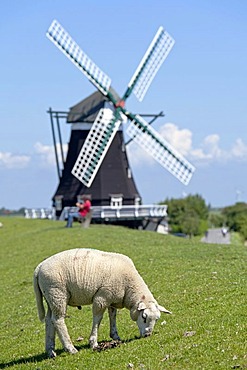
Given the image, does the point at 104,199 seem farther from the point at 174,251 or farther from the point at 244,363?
the point at 244,363

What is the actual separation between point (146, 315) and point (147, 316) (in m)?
0.03

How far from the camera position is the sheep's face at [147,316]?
1319 centimetres

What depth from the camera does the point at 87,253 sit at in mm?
13586

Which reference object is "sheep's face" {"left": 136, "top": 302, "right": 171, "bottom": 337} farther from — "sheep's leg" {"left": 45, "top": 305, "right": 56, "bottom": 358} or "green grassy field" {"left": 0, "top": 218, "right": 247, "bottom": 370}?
"sheep's leg" {"left": 45, "top": 305, "right": 56, "bottom": 358}

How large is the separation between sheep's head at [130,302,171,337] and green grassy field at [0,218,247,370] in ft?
0.67

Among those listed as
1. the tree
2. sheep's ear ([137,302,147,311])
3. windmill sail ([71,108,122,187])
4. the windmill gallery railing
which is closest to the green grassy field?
sheep's ear ([137,302,147,311])

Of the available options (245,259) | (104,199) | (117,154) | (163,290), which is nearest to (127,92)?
(117,154)

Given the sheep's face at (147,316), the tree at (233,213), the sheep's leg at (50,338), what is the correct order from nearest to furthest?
the sheep's face at (147,316)
the sheep's leg at (50,338)
the tree at (233,213)

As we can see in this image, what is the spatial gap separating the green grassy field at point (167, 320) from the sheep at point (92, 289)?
37 centimetres

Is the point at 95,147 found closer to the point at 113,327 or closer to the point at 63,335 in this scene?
the point at 113,327

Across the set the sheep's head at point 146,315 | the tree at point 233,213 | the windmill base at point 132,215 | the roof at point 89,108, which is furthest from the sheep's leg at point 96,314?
the tree at point 233,213

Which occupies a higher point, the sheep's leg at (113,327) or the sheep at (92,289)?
Result: the sheep at (92,289)

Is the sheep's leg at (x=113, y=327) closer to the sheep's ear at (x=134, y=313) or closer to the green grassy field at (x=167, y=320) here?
the green grassy field at (x=167, y=320)

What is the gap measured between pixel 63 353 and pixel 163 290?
5.68 m
